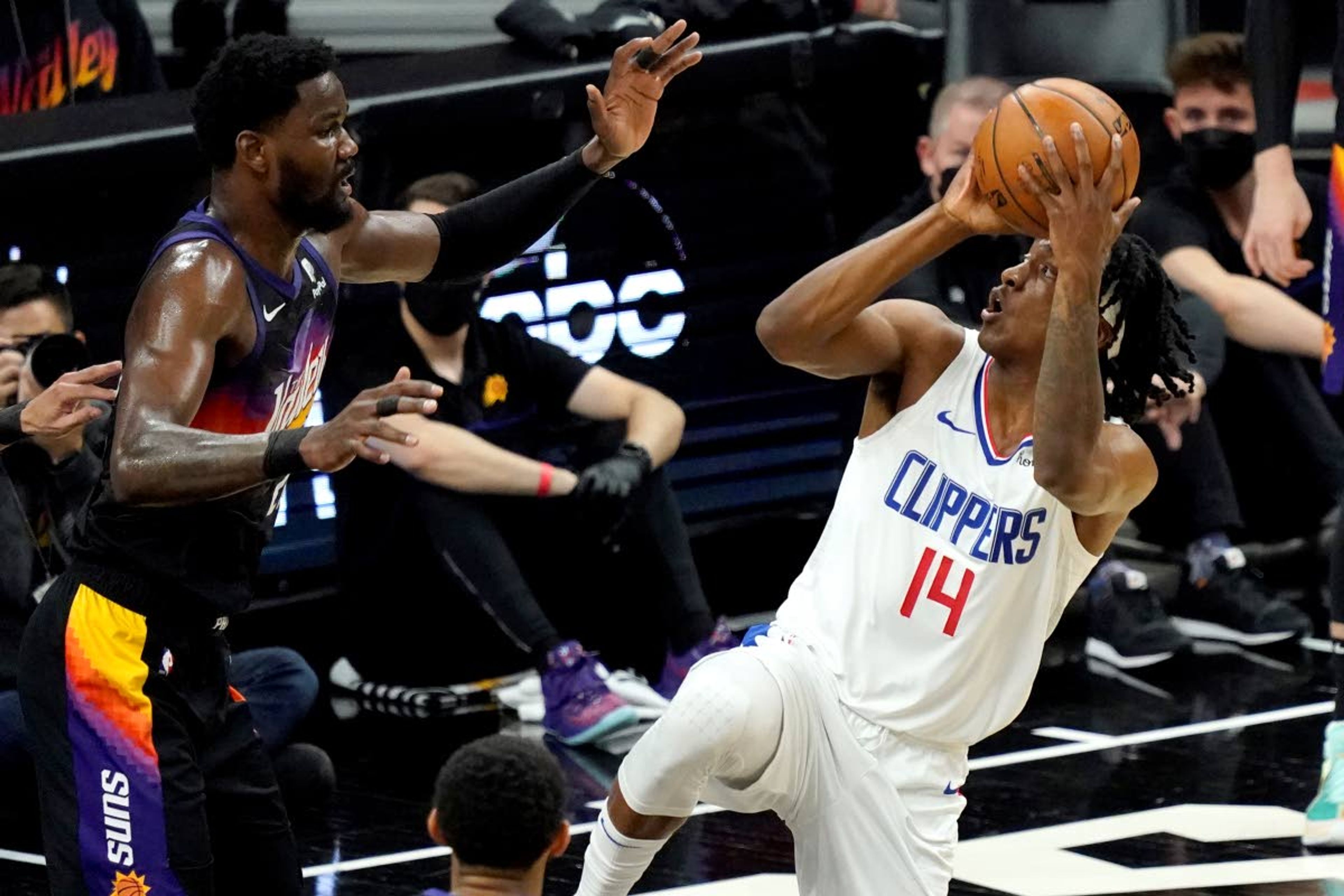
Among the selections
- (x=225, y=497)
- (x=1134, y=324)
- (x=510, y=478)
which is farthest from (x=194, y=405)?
(x=510, y=478)

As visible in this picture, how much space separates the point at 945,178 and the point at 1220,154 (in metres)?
1.06

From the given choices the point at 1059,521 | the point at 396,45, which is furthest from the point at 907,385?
the point at 396,45

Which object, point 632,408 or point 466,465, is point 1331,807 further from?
point 466,465

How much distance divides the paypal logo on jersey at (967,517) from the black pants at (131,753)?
1.20 meters

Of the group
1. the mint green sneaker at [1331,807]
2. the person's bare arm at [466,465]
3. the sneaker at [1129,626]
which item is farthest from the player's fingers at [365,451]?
the sneaker at [1129,626]

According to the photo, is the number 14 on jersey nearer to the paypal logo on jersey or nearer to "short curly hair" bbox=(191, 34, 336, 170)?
the paypal logo on jersey

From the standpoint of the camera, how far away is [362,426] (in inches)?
127

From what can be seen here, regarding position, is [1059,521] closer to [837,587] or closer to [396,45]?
[837,587]

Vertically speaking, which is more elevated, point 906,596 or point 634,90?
point 634,90

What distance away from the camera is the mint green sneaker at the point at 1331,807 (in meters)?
5.07

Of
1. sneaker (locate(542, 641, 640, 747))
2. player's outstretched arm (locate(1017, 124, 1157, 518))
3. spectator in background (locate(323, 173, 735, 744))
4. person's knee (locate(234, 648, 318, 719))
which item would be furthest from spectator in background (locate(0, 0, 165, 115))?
player's outstretched arm (locate(1017, 124, 1157, 518))

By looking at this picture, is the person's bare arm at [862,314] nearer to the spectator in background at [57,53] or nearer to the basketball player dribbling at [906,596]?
the basketball player dribbling at [906,596]

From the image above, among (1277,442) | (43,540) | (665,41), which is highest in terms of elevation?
(665,41)

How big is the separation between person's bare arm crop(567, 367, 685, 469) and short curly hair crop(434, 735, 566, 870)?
119 inches
